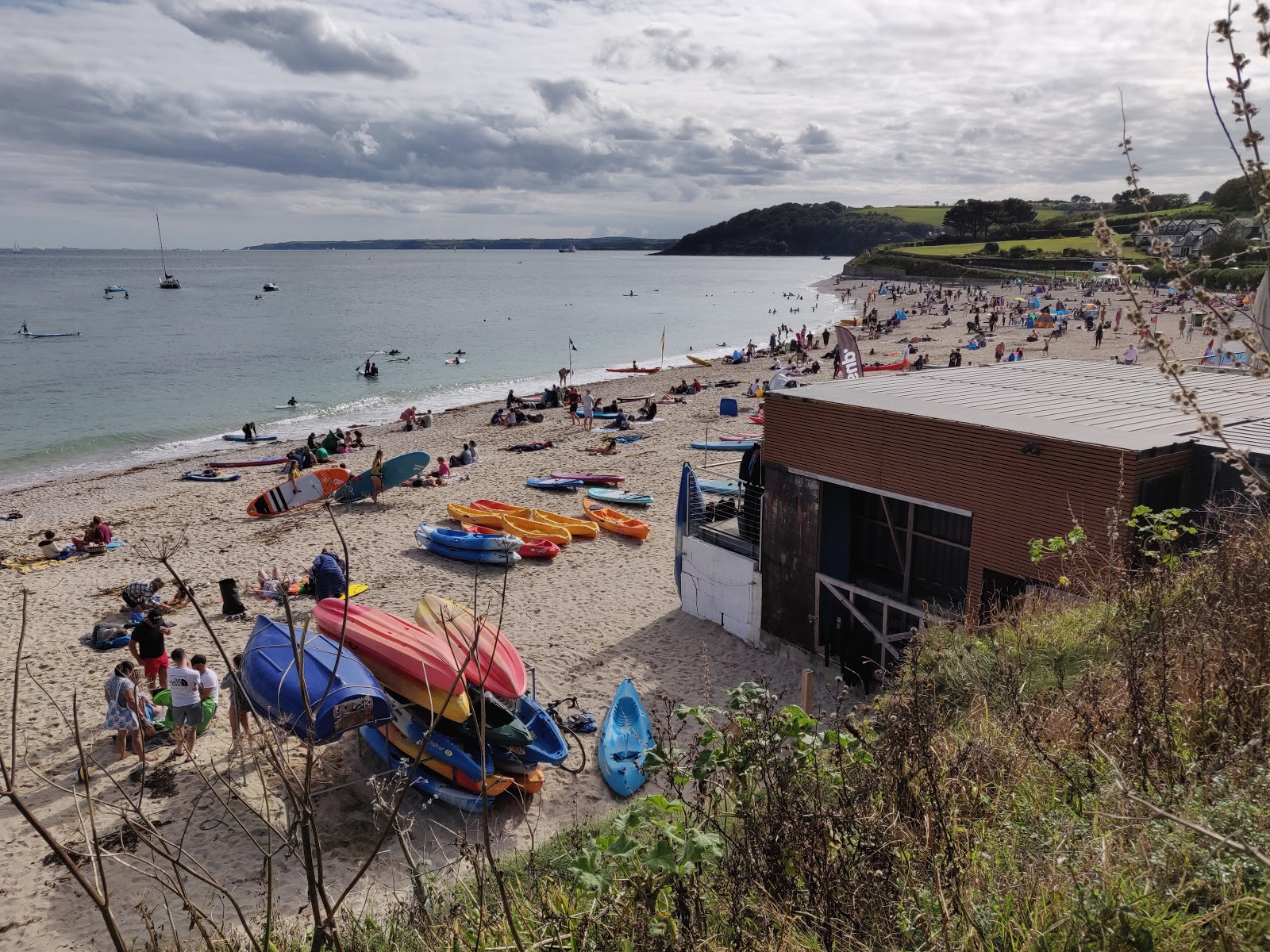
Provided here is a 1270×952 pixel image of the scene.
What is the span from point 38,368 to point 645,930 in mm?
60539

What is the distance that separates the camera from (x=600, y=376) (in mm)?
49000

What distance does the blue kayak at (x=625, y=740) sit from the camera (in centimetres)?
943

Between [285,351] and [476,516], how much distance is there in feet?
156

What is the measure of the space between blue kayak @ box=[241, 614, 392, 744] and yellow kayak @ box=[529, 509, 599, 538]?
9286mm

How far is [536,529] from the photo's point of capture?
60.2 ft

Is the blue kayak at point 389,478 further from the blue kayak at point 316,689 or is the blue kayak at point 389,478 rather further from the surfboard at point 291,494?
the blue kayak at point 316,689

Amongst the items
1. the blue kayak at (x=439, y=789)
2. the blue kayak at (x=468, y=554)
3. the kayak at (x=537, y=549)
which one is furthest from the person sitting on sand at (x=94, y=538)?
the blue kayak at (x=439, y=789)

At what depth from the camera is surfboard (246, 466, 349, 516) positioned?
2064cm

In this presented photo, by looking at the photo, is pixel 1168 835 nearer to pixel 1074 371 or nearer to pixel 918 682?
pixel 918 682

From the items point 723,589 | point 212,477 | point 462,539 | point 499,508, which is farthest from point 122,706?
point 212,477

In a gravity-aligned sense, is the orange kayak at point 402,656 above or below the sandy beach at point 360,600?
above

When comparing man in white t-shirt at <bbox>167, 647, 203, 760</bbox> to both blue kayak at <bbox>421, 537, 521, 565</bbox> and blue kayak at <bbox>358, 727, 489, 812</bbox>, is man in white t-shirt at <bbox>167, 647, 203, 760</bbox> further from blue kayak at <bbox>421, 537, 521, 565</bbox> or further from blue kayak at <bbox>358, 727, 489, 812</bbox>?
blue kayak at <bbox>421, 537, 521, 565</bbox>

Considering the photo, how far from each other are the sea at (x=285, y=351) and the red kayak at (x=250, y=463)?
15.7 feet

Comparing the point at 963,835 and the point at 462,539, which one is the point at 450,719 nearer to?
the point at 963,835
